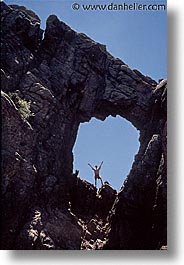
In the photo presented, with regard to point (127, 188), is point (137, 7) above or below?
above

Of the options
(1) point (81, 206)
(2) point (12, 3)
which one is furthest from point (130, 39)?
(1) point (81, 206)

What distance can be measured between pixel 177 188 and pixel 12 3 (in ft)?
11.6

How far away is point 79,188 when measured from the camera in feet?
25.6

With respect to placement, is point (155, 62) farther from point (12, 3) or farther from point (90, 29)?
point (12, 3)

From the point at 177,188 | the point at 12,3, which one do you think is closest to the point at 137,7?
the point at 12,3

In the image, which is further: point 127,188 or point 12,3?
point 127,188

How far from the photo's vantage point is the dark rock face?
674 cm

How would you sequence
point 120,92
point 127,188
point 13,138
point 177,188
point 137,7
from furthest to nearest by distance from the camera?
point 120,92, point 127,188, point 13,138, point 137,7, point 177,188

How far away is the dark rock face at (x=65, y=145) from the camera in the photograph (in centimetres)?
674

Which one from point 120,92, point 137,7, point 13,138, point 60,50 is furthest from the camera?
point 120,92

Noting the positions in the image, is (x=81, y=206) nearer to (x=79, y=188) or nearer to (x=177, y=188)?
(x=79, y=188)

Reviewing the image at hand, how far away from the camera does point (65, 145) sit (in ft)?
25.1

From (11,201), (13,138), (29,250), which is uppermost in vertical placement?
(13,138)

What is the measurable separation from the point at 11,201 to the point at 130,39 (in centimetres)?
295
